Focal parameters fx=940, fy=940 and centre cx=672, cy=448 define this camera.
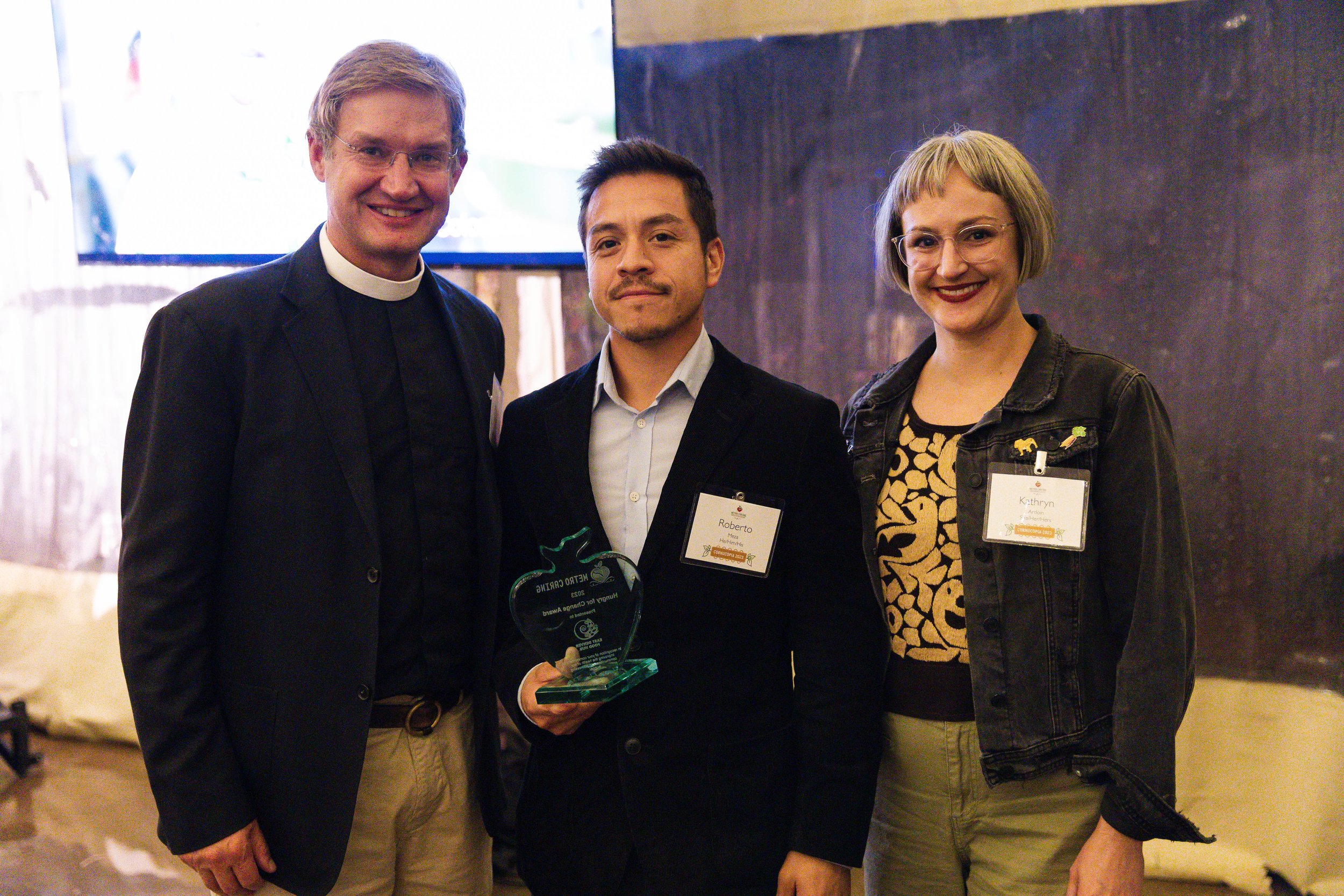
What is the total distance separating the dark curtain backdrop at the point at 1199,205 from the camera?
8.95ft

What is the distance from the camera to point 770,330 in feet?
10.4

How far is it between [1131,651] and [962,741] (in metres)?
0.29

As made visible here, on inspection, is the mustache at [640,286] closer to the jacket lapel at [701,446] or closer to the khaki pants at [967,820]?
the jacket lapel at [701,446]

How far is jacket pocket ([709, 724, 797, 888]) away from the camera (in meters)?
1.40

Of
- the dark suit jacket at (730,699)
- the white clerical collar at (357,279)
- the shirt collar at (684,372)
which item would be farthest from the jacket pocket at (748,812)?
the white clerical collar at (357,279)

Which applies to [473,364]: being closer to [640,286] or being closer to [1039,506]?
[640,286]

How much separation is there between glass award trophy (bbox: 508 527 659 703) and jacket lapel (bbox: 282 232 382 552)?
31 centimetres

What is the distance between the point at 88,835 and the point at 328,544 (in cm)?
257

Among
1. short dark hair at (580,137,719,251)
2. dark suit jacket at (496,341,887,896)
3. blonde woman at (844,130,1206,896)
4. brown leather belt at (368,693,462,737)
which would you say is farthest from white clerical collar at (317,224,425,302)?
blonde woman at (844,130,1206,896)

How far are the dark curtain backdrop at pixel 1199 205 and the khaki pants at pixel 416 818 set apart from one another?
6.77ft

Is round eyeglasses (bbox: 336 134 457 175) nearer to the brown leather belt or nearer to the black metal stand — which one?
the brown leather belt

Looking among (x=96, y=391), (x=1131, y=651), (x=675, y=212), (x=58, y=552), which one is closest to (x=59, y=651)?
(x=58, y=552)

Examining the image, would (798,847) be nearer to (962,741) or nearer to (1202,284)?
(962,741)

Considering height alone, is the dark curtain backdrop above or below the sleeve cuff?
above
